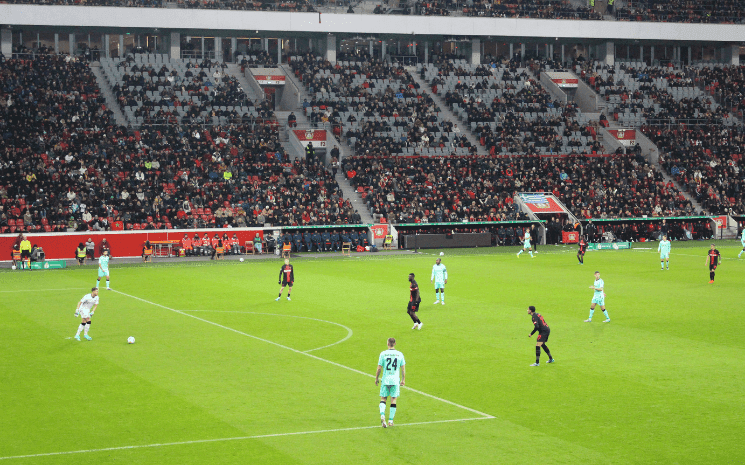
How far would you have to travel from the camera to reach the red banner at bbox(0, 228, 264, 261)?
50409mm

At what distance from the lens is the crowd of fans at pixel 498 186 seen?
6209cm

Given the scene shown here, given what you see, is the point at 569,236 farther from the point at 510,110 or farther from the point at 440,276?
the point at 440,276

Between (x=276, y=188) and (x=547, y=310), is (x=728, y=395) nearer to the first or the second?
(x=547, y=310)

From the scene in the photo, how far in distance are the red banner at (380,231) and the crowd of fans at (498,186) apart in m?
1.54

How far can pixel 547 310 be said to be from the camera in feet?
103

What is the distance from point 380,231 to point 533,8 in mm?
37841

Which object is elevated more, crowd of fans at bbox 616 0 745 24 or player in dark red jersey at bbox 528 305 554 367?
crowd of fans at bbox 616 0 745 24

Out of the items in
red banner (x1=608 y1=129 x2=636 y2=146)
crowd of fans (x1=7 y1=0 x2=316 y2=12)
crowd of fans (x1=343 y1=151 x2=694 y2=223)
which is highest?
crowd of fans (x1=7 y1=0 x2=316 y2=12)

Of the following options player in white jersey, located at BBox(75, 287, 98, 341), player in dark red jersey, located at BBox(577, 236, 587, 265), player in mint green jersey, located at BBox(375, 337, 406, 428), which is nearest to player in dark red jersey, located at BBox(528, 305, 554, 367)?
player in mint green jersey, located at BBox(375, 337, 406, 428)

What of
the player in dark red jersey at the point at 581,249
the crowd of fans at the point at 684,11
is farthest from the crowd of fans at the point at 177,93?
the crowd of fans at the point at 684,11

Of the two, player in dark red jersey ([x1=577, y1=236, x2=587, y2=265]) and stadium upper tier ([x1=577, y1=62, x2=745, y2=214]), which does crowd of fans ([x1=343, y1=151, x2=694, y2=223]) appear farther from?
player in dark red jersey ([x1=577, y1=236, x2=587, y2=265])

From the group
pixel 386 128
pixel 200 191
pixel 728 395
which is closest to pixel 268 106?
pixel 386 128

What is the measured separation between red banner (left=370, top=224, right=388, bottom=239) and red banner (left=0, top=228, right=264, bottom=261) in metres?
7.80

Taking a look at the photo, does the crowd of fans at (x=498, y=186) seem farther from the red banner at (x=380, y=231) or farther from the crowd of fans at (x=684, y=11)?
the crowd of fans at (x=684, y=11)
